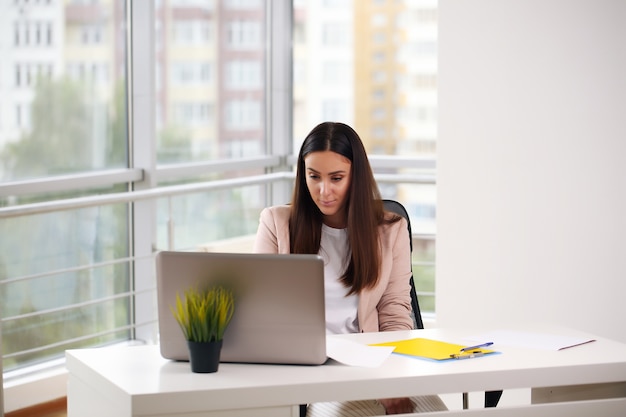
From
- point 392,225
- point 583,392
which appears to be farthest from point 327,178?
point 583,392

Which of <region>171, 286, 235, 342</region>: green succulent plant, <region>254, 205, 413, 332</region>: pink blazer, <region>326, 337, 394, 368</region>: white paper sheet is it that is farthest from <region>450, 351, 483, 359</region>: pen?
Result: <region>171, 286, 235, 342</region>: green succulent plant

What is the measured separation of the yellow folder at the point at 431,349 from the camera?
83.4 inches

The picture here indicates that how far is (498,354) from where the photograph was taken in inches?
85.0

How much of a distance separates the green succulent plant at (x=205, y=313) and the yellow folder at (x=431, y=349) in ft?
1.48

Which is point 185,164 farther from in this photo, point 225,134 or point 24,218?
point 24,218

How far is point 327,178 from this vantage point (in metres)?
2.57

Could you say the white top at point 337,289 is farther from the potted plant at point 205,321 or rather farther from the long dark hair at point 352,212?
the potted plant at point 205,321

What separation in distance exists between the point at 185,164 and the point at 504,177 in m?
1.72

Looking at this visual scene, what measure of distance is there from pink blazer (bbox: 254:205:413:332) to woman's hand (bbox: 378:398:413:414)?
1.12 ft

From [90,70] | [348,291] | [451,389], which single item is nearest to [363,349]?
[451,389]

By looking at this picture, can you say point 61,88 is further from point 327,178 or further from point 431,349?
point 431,349

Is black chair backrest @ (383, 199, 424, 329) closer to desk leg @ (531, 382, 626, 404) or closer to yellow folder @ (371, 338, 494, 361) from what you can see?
yellow folder @ (371, 338, 494, 361)

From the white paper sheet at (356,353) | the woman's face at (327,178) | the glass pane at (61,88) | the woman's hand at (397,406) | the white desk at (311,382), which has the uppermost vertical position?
the glass pane at (61,88)

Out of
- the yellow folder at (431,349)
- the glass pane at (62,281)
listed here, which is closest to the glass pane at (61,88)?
the glass pane at (62,281)
